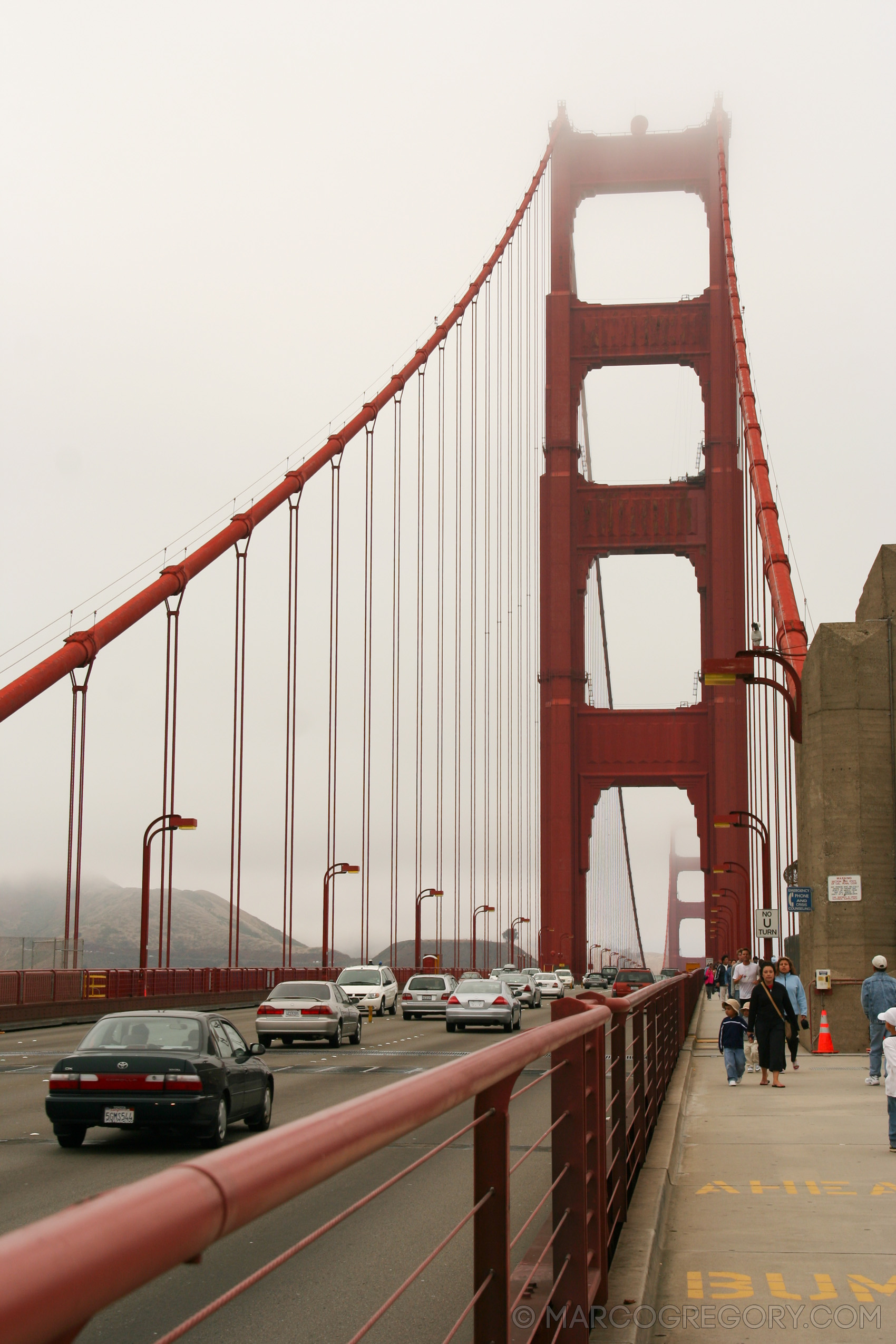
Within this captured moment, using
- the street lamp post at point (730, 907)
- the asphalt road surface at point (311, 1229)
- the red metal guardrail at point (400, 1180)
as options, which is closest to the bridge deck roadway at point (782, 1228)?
the red metal guardrail at point (400, 1180)

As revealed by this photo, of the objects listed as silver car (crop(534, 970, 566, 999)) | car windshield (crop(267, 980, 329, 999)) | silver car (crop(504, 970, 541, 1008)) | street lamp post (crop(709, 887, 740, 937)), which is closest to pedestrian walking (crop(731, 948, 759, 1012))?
car windshield (crop(267, 980, 329, 999))

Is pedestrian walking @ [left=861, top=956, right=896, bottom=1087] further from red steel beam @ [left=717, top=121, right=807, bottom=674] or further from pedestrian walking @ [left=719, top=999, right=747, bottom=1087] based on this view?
red steel beam @ [left=717, top=121, right=807, bottom=674]

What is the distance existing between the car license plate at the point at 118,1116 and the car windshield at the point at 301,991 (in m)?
14.9

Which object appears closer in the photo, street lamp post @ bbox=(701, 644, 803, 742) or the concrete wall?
the concrete wall

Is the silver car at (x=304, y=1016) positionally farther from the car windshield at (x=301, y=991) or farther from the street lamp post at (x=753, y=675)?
the street lamp post at (x=753, y=675)

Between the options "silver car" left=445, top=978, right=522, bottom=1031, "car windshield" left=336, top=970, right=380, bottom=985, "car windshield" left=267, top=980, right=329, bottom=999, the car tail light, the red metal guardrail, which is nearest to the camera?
the red metal guardrail

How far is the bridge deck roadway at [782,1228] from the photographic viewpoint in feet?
18.6

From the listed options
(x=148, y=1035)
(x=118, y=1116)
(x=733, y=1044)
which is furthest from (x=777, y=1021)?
(x=118, y=1116)

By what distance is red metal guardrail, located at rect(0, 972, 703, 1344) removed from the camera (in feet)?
4.65

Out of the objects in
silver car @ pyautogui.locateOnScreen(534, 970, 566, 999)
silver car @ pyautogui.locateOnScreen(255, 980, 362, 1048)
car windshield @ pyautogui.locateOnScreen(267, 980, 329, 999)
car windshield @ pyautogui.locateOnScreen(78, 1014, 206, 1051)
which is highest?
car windshield @ pyautogui.locateOnScreen(78, 1014, 206, 1051)

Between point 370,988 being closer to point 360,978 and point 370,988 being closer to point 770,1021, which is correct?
point 360,978

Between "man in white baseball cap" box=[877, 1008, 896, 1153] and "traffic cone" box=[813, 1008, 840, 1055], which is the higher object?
"man in white baseball cap" box=[877, 1008, 896, 1153]

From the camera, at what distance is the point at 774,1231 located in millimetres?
7484

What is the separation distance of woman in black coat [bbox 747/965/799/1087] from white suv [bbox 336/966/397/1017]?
23.5 metres
